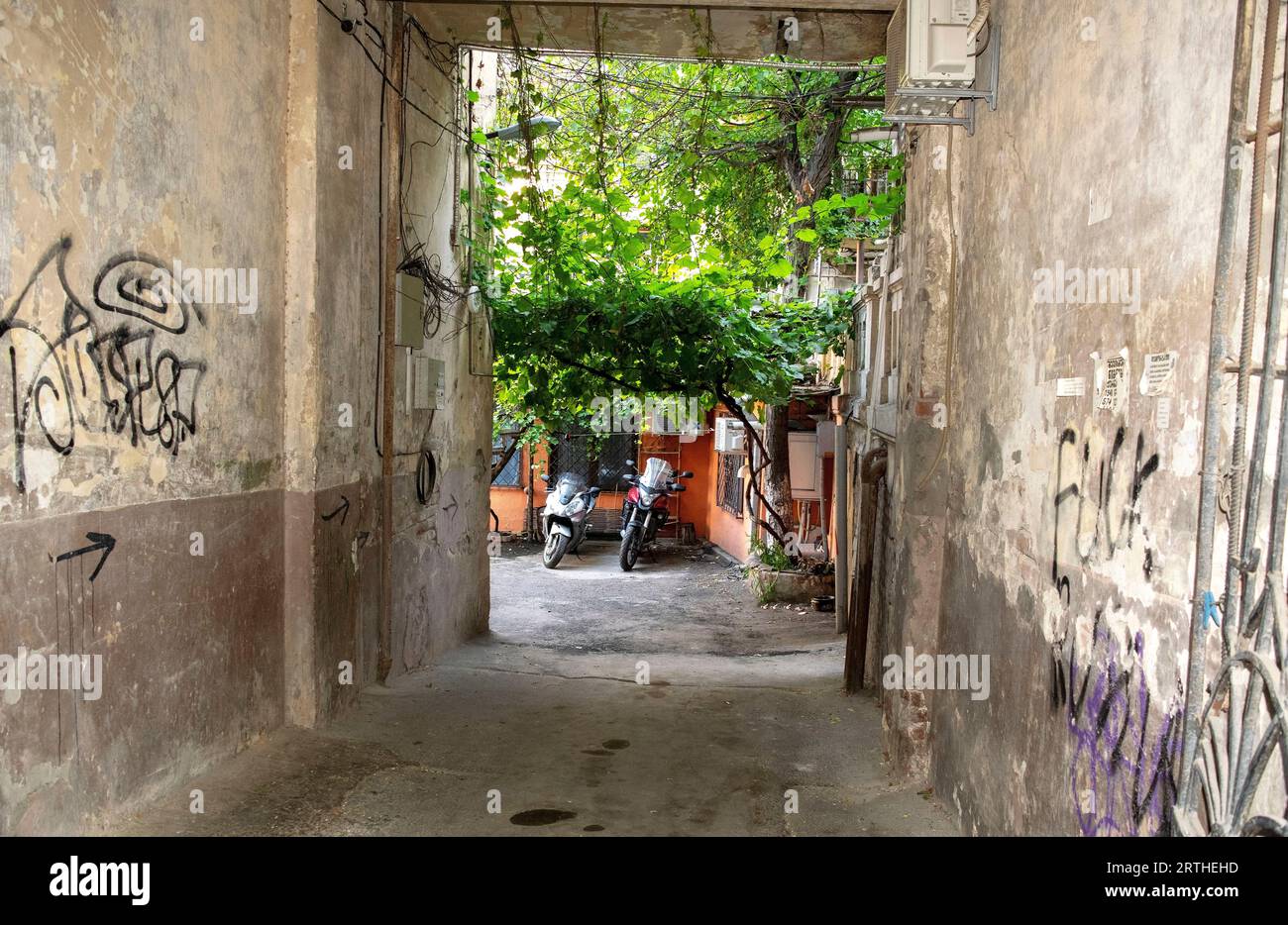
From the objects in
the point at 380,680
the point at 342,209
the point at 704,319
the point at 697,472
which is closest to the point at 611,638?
the point at 704,319

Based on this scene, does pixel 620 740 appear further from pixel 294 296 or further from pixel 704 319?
pixel 704 319

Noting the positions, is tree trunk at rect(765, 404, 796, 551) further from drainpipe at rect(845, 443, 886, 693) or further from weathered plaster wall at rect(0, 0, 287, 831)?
weathered plaster wall at rect(0, 0, 287, 831)

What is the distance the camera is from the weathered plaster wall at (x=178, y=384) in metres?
2.97

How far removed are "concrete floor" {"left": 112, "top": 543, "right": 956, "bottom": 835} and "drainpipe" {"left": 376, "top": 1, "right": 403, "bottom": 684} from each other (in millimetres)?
535

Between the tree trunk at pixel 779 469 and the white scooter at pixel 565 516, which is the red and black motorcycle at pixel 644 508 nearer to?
the white scooter at pixel 565 516

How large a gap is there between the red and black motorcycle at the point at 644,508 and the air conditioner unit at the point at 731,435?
816 mm

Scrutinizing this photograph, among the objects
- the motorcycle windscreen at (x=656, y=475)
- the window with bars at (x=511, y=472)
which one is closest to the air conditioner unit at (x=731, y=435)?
the motorcycle windscreen at (x=656, y=475)

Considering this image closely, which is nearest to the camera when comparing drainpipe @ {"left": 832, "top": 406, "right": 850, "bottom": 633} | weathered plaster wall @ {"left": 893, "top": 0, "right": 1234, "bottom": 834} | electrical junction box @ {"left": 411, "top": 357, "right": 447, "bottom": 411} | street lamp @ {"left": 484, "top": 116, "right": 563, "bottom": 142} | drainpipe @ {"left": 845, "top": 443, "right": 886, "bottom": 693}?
weathered plaster wall @ {"left": 893, "top": 0, "right": 1234, "bottom": 834}

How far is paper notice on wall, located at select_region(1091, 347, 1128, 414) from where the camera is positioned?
103 inches

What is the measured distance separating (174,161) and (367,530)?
2.50 m

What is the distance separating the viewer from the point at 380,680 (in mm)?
6074

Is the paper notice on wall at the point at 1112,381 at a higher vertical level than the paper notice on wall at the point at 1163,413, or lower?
higher

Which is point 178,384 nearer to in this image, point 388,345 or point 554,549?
point 388,345

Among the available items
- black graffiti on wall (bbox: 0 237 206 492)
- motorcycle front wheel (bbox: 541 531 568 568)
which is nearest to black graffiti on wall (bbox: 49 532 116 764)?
black graffiti on wall (bbox: 0 237 206 492)
